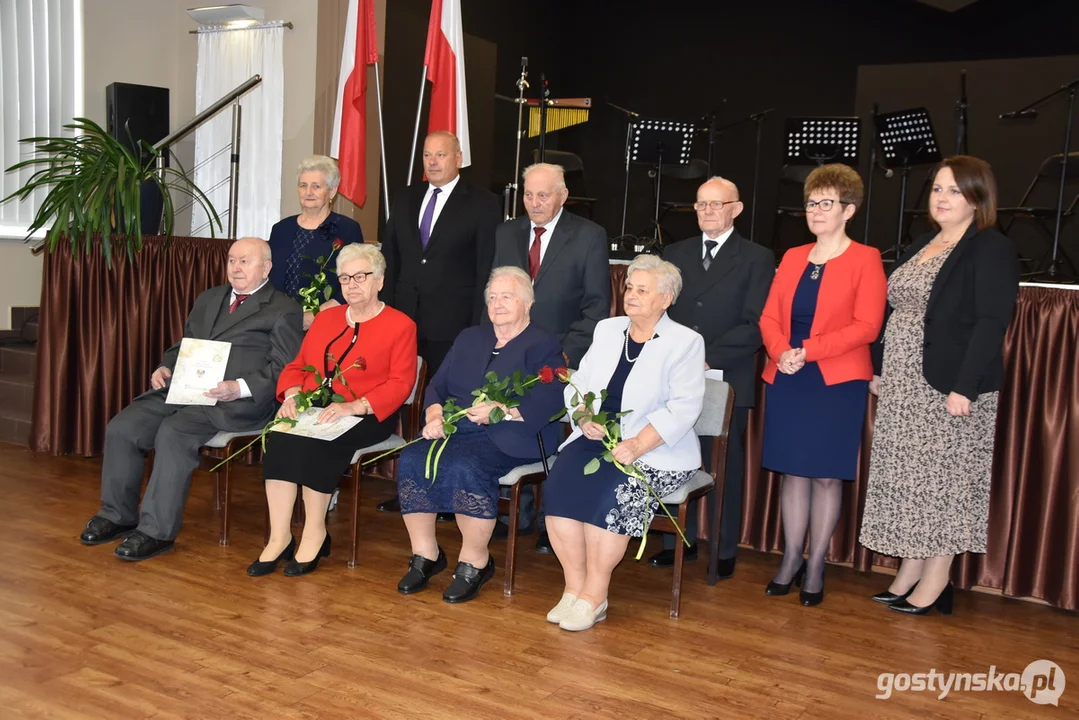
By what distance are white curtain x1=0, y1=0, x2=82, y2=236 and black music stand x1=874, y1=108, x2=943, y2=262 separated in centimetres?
608

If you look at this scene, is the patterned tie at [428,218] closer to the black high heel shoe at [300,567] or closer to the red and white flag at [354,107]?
the red and white flag at [354,107]

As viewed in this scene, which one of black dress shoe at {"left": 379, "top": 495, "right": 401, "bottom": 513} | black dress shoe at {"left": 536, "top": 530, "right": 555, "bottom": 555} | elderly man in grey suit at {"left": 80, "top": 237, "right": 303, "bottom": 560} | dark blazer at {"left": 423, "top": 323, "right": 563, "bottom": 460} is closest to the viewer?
dark blazer at {"left": 423, "top": 323, "right": 563, "bottom": 460}

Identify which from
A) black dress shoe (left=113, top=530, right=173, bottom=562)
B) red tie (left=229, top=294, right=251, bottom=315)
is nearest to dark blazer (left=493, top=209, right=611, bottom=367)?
red tie (left=229, top=294, right=251, bottom=315)

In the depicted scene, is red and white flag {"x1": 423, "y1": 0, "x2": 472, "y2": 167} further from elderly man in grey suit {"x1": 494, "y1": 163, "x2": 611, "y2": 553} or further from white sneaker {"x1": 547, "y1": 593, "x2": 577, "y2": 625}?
white sneaker {"x1": 547, "y1": 593, "x2": 577, "y2": 625}

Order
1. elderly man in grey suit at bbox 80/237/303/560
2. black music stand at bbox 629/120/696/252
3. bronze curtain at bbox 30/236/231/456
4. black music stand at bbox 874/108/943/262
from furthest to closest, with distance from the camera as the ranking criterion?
1. black music stand at bbox 629/120/696/252
2. black music stand at bbox 874/108/943/262
3. bronze curtain at bbox 30/236/231/456
4. elderly man in grey suit at bbox 80/237/303/560

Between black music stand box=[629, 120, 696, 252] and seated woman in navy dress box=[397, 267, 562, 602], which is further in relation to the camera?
black music stand box=[629, 120, 696, 252]

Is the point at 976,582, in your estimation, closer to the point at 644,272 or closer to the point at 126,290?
the point at 644,272

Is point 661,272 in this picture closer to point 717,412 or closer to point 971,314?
point 717,412

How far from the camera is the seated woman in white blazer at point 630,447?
357cm

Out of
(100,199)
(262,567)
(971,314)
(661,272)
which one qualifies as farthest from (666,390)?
(100,199)

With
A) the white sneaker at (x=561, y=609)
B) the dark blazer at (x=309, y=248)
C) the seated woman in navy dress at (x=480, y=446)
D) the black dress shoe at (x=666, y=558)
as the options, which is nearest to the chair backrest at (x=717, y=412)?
the seated woman in navy dress at (x=480, y=446)

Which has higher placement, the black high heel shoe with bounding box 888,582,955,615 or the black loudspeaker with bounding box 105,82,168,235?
the black loudspeaker with bounding box 105,82,168,235

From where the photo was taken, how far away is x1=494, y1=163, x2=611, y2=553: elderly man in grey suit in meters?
4.22

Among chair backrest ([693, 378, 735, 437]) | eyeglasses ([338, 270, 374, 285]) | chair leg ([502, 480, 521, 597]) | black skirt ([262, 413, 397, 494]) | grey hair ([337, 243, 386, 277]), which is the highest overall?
grey hair ([337, 243, 386, 277])
